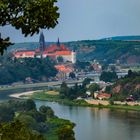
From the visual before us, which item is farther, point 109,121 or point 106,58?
point 106,58

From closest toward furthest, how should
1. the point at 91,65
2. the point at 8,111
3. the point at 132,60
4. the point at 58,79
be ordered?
the point at 8,111 → the point at 58,79 → the point at 91,65 → the point at 132,60

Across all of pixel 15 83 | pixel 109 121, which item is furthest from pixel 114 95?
pixel 15 83

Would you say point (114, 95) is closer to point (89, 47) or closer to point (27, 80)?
point (27, 80)

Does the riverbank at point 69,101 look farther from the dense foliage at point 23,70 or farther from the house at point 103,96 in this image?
the dense foliage at point 23,70

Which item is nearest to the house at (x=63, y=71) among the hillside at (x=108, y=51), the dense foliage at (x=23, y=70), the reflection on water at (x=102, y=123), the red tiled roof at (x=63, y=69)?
the red tiled roof at (x=63, y=69)

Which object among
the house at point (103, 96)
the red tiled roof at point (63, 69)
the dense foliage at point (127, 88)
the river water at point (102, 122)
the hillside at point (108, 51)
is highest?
the hillside at point (108, 51)

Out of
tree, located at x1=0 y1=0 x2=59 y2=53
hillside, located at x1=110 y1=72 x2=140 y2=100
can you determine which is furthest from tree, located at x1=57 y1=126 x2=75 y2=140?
hillside, located at x1=110 y1=72 x2=140 y2=100
